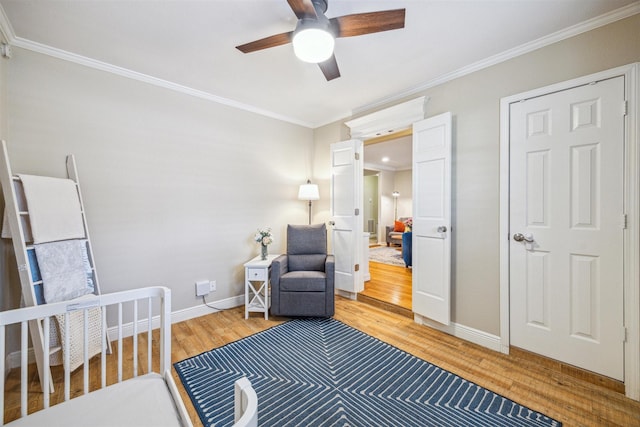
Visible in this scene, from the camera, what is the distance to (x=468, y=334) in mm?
2430

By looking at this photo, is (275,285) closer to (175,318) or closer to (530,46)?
(175,318)

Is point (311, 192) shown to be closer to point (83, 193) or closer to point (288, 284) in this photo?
point (288, 284)

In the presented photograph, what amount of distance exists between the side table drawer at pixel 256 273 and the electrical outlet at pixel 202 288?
512 millimetres

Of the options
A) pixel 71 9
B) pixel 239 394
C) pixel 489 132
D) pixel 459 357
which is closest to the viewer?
pixel 239 394

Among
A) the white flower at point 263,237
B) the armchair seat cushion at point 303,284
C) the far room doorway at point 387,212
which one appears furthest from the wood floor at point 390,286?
the white flower at point 263,237

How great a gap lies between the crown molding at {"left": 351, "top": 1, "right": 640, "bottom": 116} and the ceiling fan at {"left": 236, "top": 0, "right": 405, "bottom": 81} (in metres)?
1.29

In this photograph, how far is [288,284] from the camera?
2.81 m

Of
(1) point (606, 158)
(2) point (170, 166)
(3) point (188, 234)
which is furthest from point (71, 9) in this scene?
(1) point (606, 158)

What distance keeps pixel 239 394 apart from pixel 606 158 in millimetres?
2616

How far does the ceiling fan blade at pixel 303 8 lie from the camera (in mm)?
1390

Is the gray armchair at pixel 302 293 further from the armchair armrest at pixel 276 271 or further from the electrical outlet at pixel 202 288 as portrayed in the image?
the electrical outlet at pixel 202 288

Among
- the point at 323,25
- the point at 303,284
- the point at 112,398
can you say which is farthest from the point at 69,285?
the point at 323,25

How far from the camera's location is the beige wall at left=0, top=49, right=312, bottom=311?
83.7 inches

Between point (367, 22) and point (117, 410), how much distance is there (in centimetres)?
223
